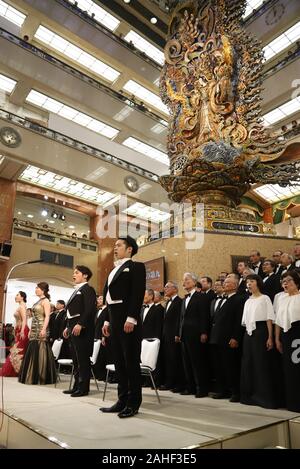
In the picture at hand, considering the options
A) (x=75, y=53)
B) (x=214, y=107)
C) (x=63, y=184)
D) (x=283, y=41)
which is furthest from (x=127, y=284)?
(x=283, y=41)

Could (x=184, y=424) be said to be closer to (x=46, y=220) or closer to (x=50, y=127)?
(x=50, y=127)

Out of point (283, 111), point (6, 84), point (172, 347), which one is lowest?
point (172, 347)

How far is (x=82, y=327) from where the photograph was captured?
13.6 ft

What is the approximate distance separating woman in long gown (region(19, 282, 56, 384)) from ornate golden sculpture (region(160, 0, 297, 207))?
3.97 metres

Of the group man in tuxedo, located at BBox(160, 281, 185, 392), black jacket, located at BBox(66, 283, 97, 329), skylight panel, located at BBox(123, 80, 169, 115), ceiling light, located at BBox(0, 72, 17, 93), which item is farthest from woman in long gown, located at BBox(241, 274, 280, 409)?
skylight panel, located at BBox(123, 80, 169, 115)

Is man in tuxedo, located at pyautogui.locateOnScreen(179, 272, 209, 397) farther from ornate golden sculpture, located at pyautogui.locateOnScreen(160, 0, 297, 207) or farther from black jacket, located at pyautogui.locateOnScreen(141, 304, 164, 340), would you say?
ornate golden sculpture, located at pyautogui.locateOnScreen(160, 0, 297, 207)

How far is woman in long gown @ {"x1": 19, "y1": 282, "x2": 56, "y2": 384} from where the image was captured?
17.1 feet

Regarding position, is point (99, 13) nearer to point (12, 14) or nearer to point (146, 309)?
point (12, 14)

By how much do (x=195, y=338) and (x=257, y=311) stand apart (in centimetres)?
87

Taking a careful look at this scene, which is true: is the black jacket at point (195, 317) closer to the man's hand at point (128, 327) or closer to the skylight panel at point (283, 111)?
the man's hand at point (128, 327)

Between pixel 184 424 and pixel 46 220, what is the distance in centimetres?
1739

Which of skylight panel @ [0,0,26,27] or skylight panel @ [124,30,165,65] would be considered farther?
skylight panel @ [124,30,165,65]

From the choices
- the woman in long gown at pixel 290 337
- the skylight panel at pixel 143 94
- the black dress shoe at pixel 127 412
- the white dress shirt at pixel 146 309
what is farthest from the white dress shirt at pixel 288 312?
the skylight panel at pixel 143 94

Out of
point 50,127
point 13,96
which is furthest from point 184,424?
point 13,96
